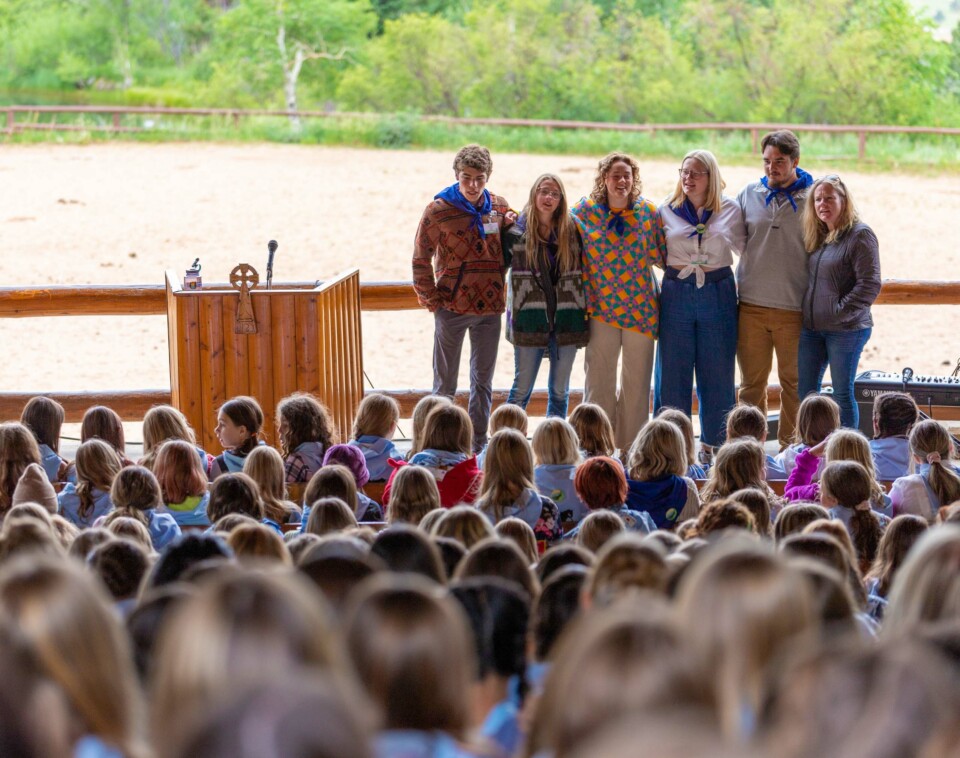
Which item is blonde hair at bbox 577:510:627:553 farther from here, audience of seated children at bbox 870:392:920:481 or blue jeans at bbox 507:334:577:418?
blue jeans at bbox 507:334:577:418

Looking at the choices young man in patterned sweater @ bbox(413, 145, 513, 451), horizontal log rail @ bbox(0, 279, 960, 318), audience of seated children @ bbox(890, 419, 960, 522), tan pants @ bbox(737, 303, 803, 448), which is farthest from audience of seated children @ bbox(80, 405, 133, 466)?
tan pants @ bbox(737, 303, 803, 448)

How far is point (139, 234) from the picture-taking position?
17500 millimetres

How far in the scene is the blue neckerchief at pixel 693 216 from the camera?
6.66m

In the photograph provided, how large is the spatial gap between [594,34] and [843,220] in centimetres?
2791

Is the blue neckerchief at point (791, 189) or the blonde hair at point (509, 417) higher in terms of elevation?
the blue neckerchief at point (791, 189)

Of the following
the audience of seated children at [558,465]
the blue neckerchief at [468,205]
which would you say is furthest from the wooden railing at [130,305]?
the audience of seated children at [558,465]

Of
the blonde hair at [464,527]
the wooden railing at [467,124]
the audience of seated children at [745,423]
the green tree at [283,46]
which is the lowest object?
the audience of seated children at [745,423]

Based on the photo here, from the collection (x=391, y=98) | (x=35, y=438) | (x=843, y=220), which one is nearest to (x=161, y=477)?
(x=35, y=438)

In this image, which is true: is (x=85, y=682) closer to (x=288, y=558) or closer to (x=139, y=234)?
(x=288, y=558)

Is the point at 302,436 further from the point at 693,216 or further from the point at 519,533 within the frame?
the point at 693,216

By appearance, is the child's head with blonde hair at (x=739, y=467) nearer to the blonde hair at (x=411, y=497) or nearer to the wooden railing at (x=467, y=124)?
the blonde hair at (x=411, y=497)

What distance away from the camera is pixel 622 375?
6.88 metres

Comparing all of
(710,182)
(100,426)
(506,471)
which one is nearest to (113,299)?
(100,426)

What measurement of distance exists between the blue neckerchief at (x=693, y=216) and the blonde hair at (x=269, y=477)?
2.80 m
